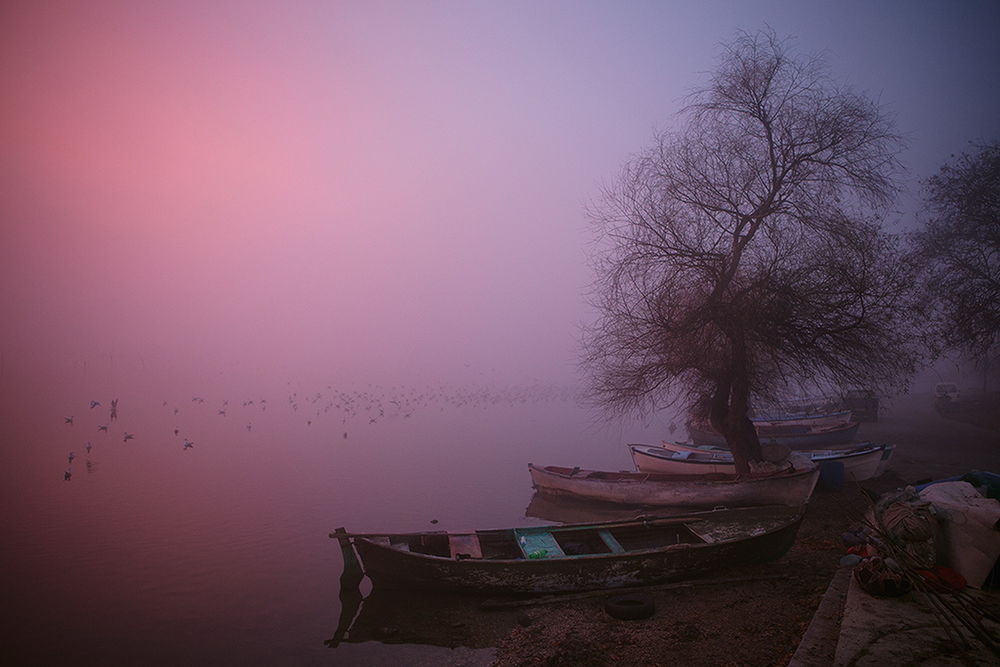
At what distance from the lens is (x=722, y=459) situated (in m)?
19.0

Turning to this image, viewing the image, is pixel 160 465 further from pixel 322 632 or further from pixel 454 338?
pixel 454 338

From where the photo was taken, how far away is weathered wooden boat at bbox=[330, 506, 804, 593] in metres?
10.1

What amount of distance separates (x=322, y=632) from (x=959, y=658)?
9.79m

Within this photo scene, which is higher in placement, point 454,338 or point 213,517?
point 454,338

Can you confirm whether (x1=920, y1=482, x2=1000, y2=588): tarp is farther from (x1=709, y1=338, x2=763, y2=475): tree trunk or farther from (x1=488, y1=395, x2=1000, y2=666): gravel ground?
(x1=709, y1=338, x2=763, y2=475): tree trunk

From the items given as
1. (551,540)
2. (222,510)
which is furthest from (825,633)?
(222,510)

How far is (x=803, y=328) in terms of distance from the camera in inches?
515

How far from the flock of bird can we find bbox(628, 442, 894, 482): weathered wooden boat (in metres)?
20.2

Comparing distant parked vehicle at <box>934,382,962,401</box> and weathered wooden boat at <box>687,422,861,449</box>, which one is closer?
weathered wooden boat at <box>687,422,861,449</box>

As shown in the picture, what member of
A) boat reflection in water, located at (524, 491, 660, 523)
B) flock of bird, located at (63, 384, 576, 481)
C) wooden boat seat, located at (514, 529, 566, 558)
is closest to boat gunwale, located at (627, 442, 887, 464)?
boat reflection in water, located at (524, 491, 660, 523)

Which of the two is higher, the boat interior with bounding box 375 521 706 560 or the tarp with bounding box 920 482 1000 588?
the tarp with bounding box 920 482 1000 588

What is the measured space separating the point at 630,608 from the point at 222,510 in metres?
14.6

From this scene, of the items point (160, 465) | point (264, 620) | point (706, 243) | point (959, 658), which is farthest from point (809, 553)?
point (160, 465)

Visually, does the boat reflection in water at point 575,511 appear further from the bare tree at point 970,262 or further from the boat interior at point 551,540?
the bare tree at point 970,262
